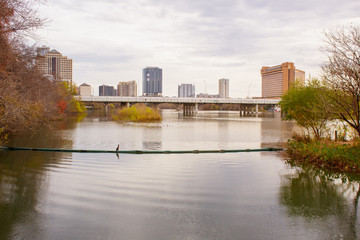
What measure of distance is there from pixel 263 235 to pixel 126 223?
3.34 metres

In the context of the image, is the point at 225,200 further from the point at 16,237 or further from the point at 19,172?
the point at 19,172

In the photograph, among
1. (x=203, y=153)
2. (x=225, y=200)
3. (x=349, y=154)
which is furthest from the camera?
(x=203, y=153)

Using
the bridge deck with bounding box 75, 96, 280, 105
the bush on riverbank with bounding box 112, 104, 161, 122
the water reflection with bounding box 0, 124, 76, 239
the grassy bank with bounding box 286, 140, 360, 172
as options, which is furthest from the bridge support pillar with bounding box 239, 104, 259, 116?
the water reflection with bounding box 0, 124, 76, 239

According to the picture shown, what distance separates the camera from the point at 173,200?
951 centimetres

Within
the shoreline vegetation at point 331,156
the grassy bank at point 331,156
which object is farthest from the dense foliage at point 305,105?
the grassy bank at point 331,156

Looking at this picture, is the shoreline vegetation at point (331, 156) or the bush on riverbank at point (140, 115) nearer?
the shoreline vegetation at point (331, 156)

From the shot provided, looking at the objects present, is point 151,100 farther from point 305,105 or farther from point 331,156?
point 331,156

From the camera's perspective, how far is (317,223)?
781 centimetres

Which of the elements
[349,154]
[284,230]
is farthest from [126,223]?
[349,154]

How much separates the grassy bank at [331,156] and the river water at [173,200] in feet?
3.39

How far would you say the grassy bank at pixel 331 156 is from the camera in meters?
14.0

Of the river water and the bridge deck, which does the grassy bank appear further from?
the bridge deck

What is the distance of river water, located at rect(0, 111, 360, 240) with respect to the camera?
727 cm

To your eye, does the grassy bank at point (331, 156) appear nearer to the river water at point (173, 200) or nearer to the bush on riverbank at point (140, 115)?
the river water at point (173, 200)
